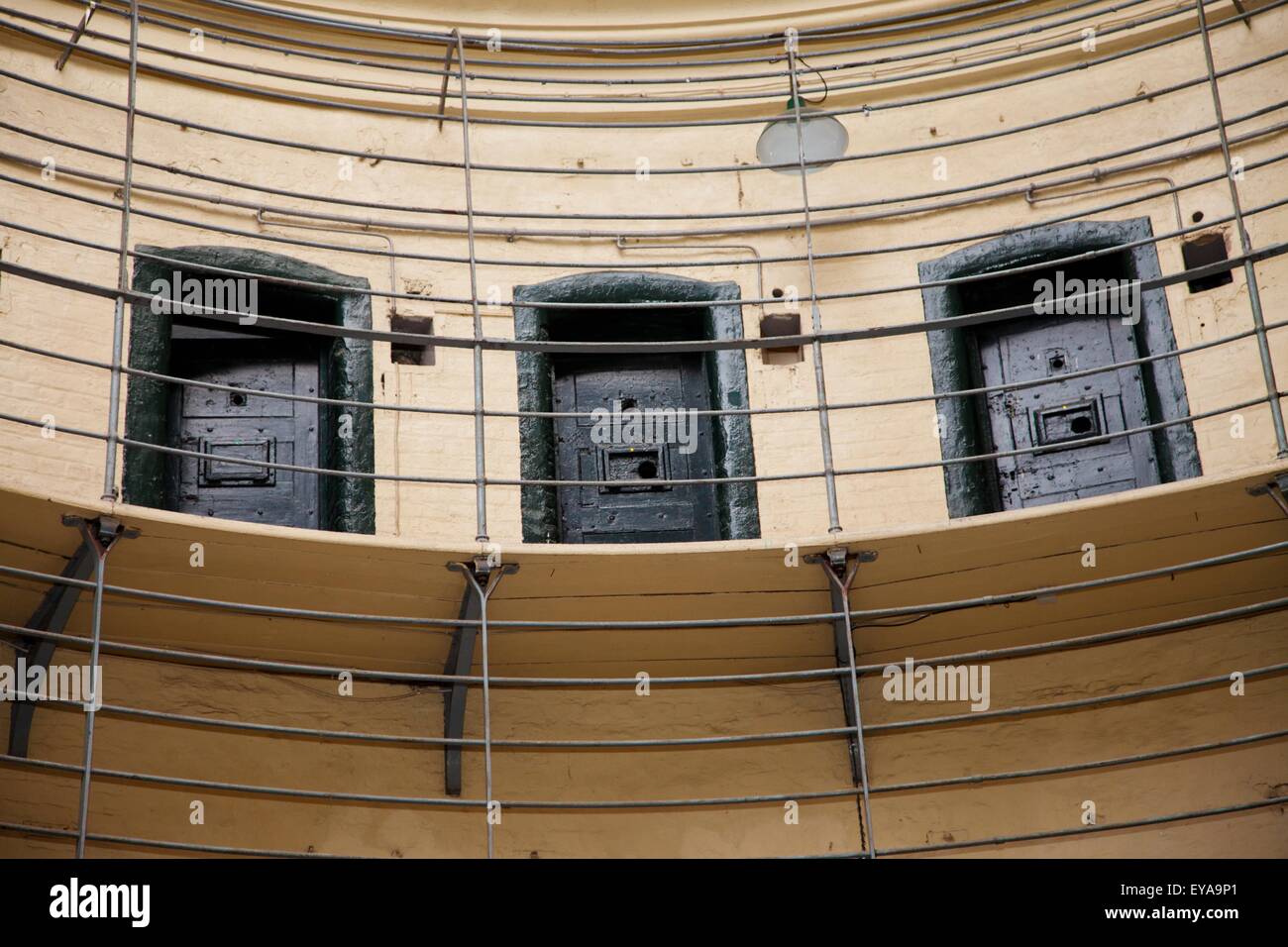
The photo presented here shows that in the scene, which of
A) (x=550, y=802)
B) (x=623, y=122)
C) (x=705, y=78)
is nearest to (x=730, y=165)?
(x=705, y=78)

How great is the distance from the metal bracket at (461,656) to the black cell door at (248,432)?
1.14 meters

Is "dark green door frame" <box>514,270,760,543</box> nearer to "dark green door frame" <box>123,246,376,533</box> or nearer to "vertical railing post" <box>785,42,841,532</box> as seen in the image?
"vertical railing post" <box>785,42,841,532</box>

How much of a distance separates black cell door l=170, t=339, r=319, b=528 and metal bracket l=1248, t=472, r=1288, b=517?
385 cm

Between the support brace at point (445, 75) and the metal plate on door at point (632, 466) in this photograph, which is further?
the support brace at point (445, 75)

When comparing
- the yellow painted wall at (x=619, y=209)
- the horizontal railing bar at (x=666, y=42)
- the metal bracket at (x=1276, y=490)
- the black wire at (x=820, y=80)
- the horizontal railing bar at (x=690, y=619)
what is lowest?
the horizontal railing bar at (x=690, y=619)

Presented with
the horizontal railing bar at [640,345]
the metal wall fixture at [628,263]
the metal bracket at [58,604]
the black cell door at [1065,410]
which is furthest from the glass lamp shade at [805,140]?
the metal bracket at [58,604]

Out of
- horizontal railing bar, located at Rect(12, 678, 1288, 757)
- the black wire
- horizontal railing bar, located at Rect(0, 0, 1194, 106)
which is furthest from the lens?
the black wire

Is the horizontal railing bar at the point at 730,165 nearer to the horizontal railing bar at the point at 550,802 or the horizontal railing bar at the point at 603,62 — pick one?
the horizontal railing bar at the point at 603,62

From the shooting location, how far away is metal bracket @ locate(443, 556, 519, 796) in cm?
617

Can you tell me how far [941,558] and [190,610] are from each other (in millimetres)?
2797

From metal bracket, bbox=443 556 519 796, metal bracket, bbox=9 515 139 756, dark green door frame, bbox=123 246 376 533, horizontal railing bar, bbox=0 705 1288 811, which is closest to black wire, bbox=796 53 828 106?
dark green door frame, bbox=123 246 376 533

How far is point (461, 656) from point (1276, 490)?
3034mm

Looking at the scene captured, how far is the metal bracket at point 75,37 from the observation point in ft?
23.9
